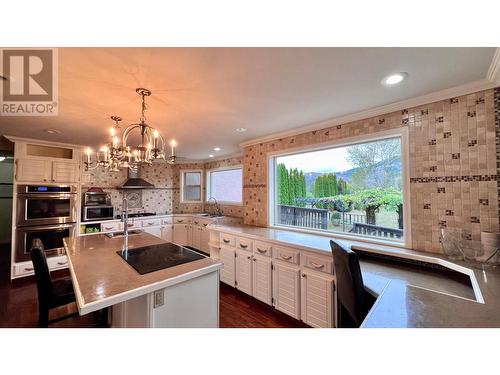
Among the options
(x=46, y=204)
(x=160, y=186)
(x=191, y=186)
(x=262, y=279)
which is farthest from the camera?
(x=191, y=186)

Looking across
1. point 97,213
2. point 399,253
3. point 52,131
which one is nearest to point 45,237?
point 97,213

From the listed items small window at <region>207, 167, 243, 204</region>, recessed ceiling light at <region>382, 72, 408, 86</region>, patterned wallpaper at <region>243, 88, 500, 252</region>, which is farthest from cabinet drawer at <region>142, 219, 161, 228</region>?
recessed ceiling light at <region>382, 72, 408, 86</region>

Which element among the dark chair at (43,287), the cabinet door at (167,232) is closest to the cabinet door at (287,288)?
the dark chair at (43,287)

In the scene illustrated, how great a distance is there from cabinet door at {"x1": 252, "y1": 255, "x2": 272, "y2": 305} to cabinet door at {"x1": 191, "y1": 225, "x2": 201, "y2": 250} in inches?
90.1

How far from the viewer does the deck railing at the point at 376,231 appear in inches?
74.9

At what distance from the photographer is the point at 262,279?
2324mm

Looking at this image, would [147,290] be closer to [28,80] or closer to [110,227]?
[28,80]

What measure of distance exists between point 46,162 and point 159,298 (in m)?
3.76

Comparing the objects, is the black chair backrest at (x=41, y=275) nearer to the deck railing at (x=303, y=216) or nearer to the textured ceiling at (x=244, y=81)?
the textured ceiling at (x=244, y=81)

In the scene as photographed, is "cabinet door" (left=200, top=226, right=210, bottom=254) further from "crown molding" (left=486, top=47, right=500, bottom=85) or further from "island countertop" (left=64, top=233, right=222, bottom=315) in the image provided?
"crown molding" (left=486, top=47, right=500, bottom=85)

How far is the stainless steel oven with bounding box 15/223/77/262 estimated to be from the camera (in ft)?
9.71

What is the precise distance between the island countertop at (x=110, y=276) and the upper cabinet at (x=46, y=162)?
7.66 ft
